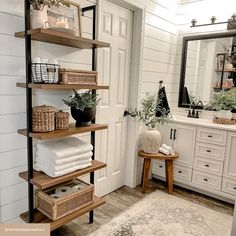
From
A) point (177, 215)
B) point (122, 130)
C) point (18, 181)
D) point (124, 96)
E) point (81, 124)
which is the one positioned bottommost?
point (177, 215)

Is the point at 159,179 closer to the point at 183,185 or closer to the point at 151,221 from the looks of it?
the point at 183,185

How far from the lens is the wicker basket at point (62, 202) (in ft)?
5.57

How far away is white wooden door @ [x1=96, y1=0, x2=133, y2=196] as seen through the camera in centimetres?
240

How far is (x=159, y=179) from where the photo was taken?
3.22m

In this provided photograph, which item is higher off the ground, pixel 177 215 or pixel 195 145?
A: pixel 195 145

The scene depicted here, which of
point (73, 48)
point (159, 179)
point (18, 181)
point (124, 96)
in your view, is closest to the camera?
point (18, 181)

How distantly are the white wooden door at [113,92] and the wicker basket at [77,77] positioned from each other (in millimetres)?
528

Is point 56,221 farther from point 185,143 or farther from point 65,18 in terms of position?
point 185,143

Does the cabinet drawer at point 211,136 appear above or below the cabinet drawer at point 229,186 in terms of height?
above

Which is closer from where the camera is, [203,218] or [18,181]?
[18,181]

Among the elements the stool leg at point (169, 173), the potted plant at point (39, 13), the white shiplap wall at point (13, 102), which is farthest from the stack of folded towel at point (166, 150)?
the potted plant at point (39, 13)

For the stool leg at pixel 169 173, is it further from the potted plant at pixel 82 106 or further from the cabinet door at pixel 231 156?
the potted plant at pixel 82 106

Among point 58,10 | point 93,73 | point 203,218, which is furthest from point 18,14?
point 203,218

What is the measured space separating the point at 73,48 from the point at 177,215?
1.92 meters
